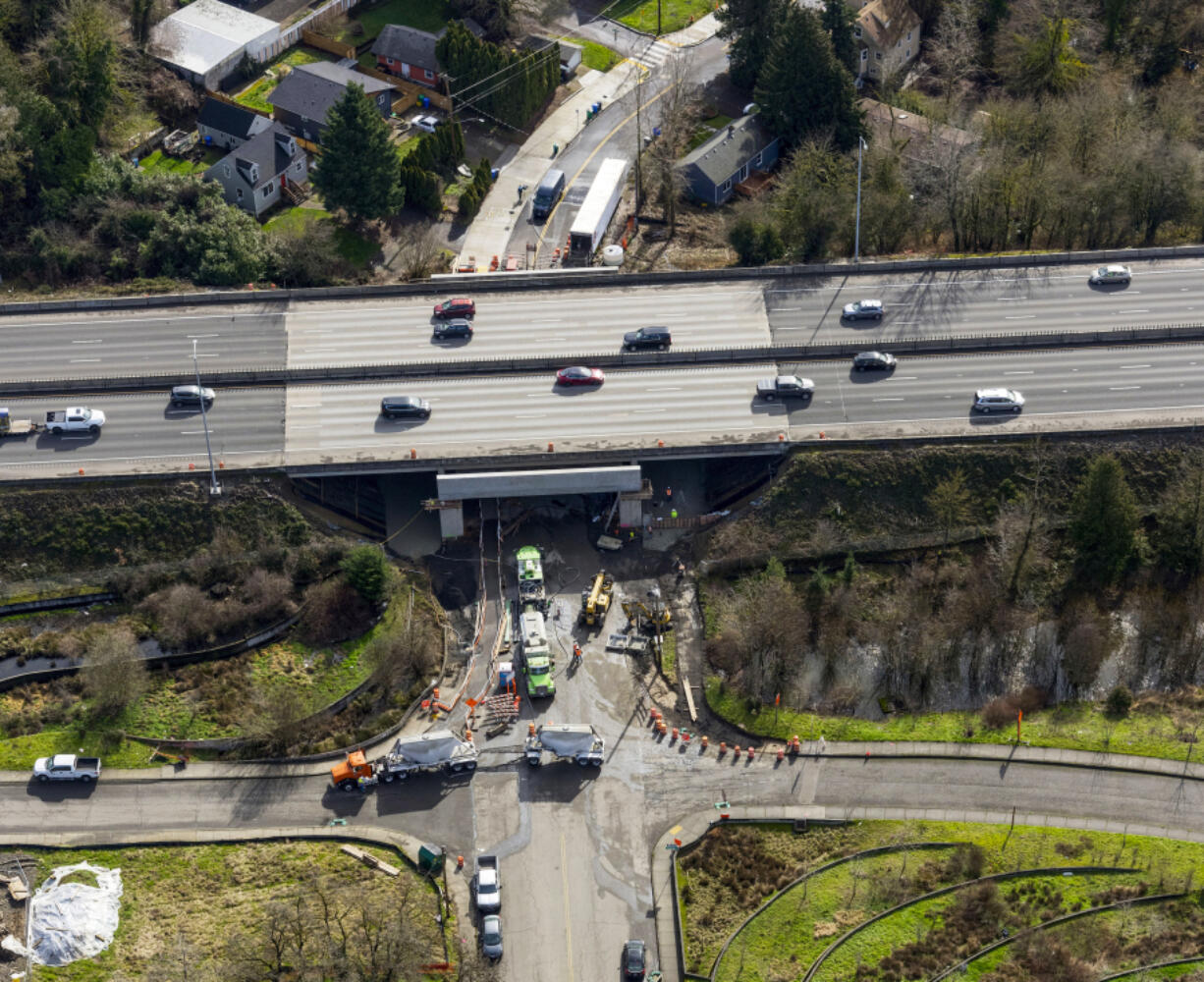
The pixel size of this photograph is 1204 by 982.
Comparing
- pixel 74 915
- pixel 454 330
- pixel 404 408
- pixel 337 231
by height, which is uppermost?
pixel 337 231

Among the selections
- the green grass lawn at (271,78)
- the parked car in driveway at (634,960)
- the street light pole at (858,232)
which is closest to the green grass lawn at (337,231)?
the green grass lawn at (271,78)

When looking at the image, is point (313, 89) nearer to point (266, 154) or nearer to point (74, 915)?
point (266, 154)

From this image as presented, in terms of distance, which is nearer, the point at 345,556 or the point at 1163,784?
the point at 1163,784

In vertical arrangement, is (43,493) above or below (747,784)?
above

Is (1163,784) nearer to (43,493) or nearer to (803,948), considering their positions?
(803,948)

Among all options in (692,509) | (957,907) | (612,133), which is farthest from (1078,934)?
(612,133)

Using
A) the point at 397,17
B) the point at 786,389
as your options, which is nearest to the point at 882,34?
the point at 397,17
